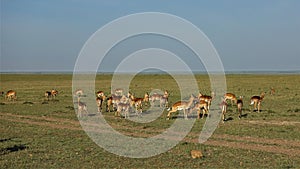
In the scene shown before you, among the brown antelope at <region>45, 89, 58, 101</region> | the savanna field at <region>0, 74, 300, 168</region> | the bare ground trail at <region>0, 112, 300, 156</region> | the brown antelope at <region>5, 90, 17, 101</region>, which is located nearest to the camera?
the savanna field at <region>0, 74, 300, 168</region>

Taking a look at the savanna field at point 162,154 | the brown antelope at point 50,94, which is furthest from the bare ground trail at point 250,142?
the brown antelope at point 50,94

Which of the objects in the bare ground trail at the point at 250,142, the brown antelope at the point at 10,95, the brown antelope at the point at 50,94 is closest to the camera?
the bare ground trail at the point at 250,142

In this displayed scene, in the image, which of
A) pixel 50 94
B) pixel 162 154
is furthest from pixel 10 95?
pixel 162 154

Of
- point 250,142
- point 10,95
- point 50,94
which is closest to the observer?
point 250,142

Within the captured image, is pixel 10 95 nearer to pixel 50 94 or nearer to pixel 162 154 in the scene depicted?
pixel 50 94

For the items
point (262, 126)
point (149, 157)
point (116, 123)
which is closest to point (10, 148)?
point (149, 157)

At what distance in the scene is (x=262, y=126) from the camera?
20531mm

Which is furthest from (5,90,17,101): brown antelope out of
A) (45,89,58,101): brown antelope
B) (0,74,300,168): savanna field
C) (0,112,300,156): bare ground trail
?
(0,112,300,156): bare ground trail

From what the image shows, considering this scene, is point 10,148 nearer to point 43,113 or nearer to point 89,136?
point 89,136

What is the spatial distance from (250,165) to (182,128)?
8244mm

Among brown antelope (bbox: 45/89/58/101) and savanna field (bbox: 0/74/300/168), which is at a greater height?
brown antelope (bbox: 45/89/58/101)

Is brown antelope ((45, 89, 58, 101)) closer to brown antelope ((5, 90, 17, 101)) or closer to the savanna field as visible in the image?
brown antelope ((5, 90, 17, 101))

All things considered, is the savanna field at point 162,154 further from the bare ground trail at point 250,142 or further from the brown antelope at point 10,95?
the brown antelope at point 10,95

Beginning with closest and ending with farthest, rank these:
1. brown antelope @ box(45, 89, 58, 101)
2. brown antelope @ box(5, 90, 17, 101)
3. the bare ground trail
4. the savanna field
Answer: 1. the savanna field
2. the bare ground trail
3. brown antelope @ box(45, 89, 58, 101)
4. brown antelope @ box(5, 90, 17, 101)
